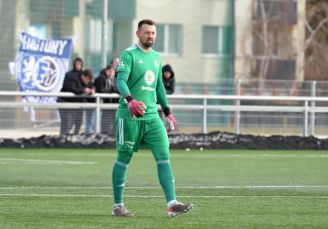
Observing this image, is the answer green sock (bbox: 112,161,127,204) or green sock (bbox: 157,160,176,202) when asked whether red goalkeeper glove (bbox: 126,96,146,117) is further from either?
green sock (bbox: 112,161,127,204)

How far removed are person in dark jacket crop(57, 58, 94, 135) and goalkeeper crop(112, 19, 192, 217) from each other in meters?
15.2

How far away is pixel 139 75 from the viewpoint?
39.0ft

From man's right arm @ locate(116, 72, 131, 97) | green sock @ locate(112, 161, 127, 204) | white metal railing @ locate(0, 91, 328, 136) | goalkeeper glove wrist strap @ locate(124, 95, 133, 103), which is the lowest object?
white metal railing @ locate(0, 91, 328, 136)

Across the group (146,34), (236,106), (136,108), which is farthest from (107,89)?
(136,108)

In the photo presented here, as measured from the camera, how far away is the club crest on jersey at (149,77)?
11914 millimetres

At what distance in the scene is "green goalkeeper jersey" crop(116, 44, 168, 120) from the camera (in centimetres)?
1180

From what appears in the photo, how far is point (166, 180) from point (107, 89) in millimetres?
16510

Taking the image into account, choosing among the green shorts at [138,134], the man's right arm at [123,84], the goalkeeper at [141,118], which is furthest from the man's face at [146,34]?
the green shorts at [138,134]

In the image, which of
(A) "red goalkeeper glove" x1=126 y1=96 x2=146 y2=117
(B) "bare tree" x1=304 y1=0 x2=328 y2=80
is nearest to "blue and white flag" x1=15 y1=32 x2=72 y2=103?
(A) "red goalkeeper glove" x1=126 y1=96 x2=146 y2=117

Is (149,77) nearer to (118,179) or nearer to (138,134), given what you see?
(138,134)

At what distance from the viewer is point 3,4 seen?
4094 centimetres

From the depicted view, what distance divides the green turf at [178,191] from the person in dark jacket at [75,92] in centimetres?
259

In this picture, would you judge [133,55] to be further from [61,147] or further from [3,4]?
[3,4]

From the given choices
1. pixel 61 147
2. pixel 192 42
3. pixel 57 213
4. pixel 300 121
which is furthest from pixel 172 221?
pixel 192 42
